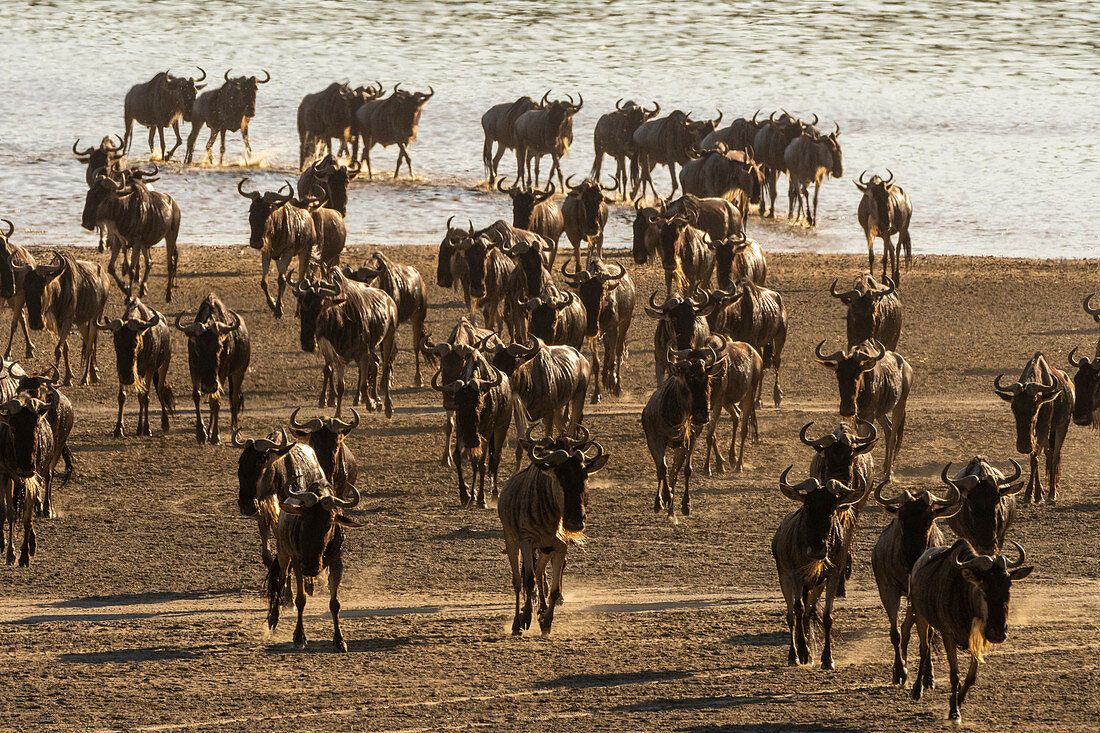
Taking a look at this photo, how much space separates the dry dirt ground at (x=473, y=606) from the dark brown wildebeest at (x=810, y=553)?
0.28 m

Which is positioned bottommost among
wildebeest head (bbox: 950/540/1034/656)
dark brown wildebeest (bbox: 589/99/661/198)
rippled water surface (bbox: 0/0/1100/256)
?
rippled water surface (bbox: 0/0/1100/256)

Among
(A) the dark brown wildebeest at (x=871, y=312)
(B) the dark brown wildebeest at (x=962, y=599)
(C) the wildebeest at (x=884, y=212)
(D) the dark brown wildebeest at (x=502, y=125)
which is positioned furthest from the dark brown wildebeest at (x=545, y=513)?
(D) the dark brown wildebeest at (x=502, y=125)

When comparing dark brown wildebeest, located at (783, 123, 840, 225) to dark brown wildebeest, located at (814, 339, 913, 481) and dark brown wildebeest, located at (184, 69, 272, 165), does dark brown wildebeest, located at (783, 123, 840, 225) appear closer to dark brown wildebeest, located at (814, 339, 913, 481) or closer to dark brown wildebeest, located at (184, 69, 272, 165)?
dark brown wildebeest, located at (184, 69, 272, 165)

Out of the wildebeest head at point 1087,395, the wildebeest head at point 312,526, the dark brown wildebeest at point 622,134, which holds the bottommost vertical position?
the dark brown wildebeest at point 622,134

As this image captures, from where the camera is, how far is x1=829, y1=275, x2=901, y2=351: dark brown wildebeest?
1975 cm

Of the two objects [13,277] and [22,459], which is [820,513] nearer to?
[22,459]

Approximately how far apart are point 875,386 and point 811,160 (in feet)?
59.1

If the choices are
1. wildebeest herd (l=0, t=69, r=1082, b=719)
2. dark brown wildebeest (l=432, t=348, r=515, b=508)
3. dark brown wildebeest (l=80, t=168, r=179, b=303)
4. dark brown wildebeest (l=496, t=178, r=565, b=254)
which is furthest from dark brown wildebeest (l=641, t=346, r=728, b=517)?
dark brown wildebeest (l=80, t=168, r=179, b=303)

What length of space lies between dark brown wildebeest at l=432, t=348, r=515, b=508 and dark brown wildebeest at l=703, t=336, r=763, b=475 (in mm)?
2300

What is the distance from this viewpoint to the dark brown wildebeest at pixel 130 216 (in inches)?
953

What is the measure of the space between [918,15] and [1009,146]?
22.7 m

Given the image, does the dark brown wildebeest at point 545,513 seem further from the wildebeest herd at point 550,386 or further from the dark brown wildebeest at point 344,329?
the dark brown wildebeest at point 344,329

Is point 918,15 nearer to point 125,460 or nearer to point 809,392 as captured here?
point 809,392

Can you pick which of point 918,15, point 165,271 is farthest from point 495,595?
point 918,15
